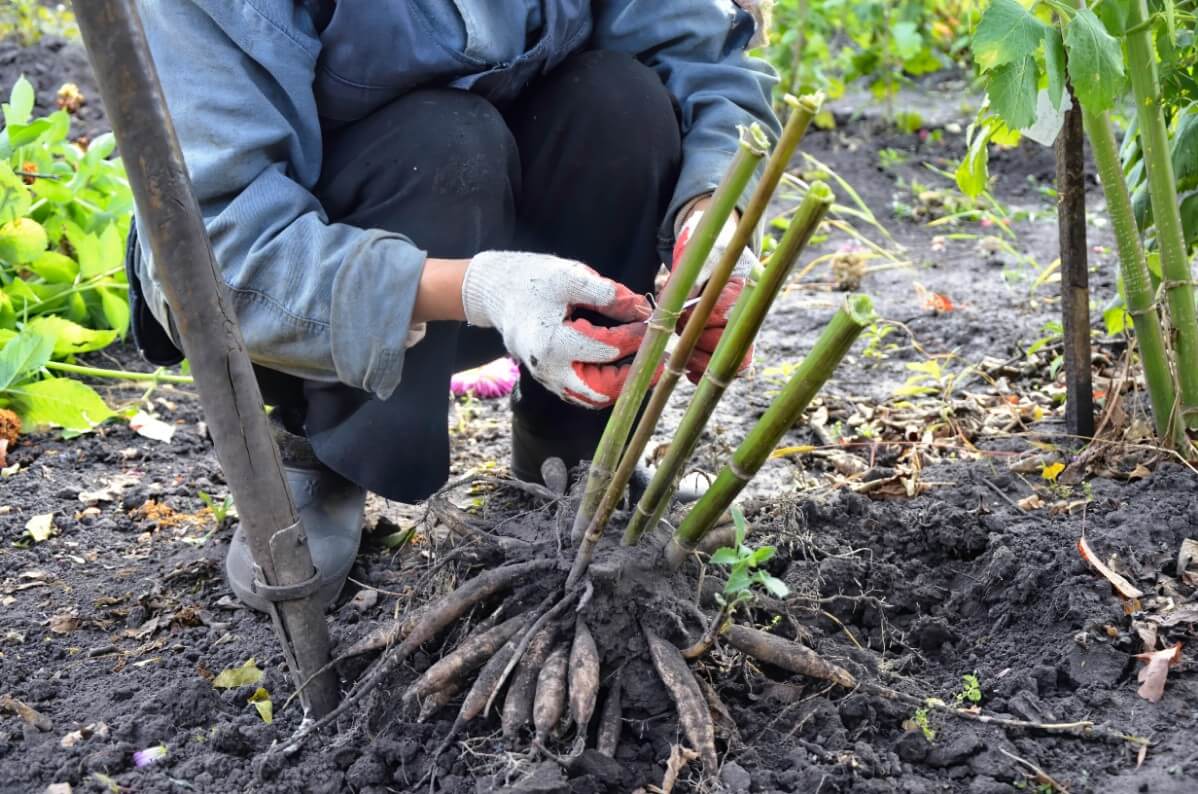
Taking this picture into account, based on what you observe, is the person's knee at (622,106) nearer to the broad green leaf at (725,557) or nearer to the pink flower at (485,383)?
the broad green leaf at (725,557)

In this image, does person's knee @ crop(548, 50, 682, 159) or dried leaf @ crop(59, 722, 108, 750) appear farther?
person's knee @ crop(548, 50, 682, 159)

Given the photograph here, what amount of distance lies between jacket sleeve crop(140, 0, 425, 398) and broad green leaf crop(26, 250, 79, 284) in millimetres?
1372

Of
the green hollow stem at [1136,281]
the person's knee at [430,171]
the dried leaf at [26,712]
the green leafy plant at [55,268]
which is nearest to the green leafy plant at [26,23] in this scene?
the green leafy plant at [55,268]

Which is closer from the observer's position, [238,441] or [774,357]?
[238,441]

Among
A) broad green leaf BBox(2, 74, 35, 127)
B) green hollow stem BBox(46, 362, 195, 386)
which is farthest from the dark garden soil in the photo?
broad green leaf BBox(2, 74, 35, 127)

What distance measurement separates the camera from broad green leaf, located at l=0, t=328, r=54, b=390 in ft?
7.58

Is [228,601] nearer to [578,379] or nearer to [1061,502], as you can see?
[578,379]

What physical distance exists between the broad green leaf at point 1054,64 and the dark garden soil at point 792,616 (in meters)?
0.63

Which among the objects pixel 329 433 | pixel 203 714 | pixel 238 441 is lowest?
pixel 203 714

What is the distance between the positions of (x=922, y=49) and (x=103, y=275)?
11.7 feet

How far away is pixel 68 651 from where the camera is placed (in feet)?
5.74

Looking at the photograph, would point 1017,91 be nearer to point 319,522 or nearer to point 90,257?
point 319,522

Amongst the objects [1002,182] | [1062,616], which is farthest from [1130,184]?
[1002,182]

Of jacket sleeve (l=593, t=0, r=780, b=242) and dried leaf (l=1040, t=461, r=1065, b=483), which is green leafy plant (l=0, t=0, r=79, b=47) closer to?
jacket sleeve (l=593, t=0, r=780, b=242)
